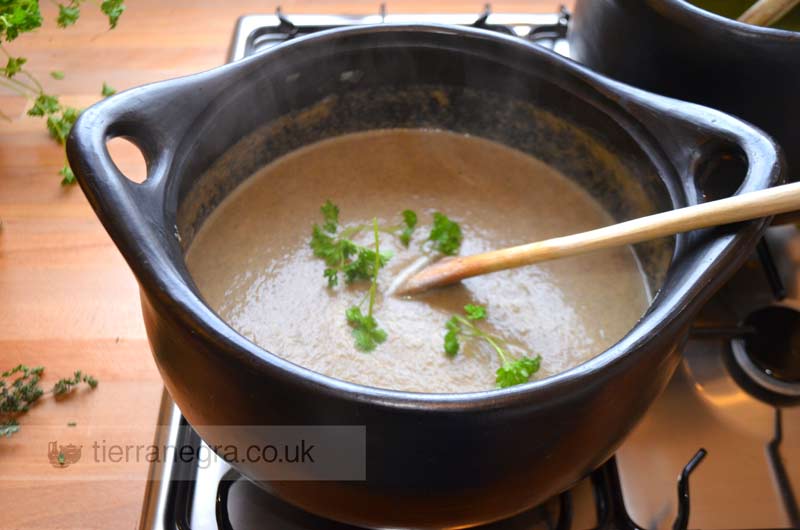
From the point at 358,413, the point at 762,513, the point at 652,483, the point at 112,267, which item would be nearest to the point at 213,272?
the point at 112,267

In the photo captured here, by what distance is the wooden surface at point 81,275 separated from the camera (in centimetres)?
93

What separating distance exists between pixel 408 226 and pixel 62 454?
0.55 m

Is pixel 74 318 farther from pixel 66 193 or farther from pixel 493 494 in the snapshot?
pixel 493 494

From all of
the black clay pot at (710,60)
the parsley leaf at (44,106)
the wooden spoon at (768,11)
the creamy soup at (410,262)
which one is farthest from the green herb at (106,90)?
the wooden spoon at (768,11)

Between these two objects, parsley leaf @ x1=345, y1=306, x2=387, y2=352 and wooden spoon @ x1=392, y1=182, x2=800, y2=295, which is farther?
parsley leaf @ x1=345, y1=306, x2=387, y2=352

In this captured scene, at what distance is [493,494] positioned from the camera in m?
0.67

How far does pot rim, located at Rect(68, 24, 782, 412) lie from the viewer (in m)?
0.59

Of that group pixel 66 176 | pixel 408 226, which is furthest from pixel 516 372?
pixel 66 176

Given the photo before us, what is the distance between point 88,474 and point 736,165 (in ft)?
2.97

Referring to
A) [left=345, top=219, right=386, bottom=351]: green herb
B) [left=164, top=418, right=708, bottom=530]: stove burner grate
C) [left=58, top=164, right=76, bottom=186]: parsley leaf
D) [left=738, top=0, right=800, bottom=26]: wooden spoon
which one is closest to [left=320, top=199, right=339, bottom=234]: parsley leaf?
[left=345, top=219, right=386, bottom=351]: green herb

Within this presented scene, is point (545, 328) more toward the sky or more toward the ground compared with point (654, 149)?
more toward the ground

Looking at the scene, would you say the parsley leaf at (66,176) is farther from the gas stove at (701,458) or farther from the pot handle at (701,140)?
the pot handle at (701,140)

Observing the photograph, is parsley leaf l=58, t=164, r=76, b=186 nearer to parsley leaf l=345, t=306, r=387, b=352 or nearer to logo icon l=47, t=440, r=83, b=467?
logo icon l=47, t=440, r=83, b=467

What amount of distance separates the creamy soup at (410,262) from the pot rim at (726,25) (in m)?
0.32
